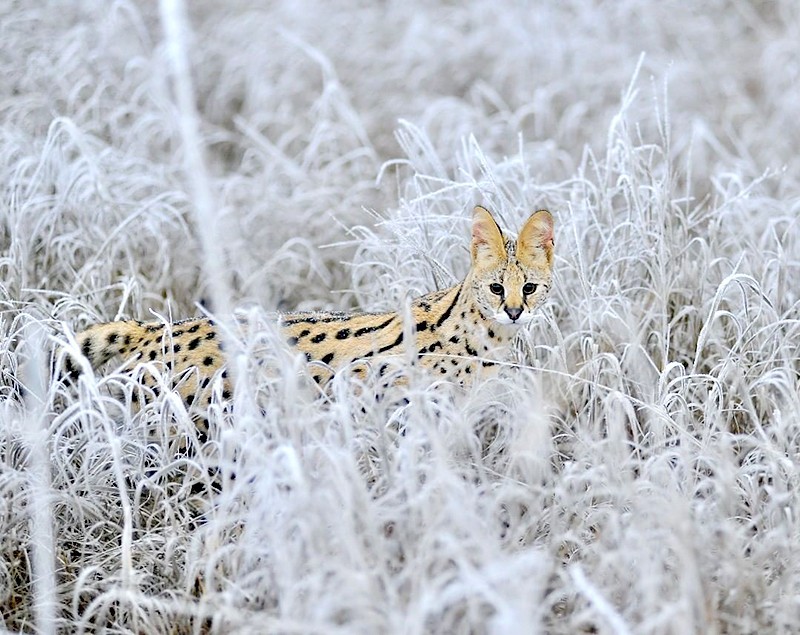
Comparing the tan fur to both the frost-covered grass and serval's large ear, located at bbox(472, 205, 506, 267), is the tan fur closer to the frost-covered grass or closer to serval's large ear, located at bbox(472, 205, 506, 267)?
serval's large ear, located at bbox(472, 205, 506, 267)

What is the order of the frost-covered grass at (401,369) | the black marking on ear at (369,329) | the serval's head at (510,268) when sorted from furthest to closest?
the black marking on ear at (369,329), the serval's head at (510,268), the frost-covered grass at (401,369)

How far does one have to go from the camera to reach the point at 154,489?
3633 mm

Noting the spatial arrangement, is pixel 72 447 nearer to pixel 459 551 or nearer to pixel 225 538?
pixel 225 538

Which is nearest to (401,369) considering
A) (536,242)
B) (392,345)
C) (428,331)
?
(392,345)

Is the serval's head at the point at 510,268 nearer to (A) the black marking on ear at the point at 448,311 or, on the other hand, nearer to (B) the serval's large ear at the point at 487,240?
(B) the serval's large ear at the point at 487,240

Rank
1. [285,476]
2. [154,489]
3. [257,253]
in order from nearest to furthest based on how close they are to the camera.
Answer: [285,476], [154,489], [257,253]

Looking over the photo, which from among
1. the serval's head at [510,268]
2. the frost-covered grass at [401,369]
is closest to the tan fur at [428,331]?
the serval's head at [510,268]

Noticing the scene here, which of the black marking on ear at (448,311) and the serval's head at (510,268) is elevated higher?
the serval's head at (510,268)

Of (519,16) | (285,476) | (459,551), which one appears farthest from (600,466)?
(519,16)

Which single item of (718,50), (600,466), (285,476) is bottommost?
(600,466)

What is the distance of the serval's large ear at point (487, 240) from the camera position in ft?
12.5

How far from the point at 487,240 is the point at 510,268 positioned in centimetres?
13

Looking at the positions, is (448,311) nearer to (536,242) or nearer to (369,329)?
(369,329)

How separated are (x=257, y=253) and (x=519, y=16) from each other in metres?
3.63
